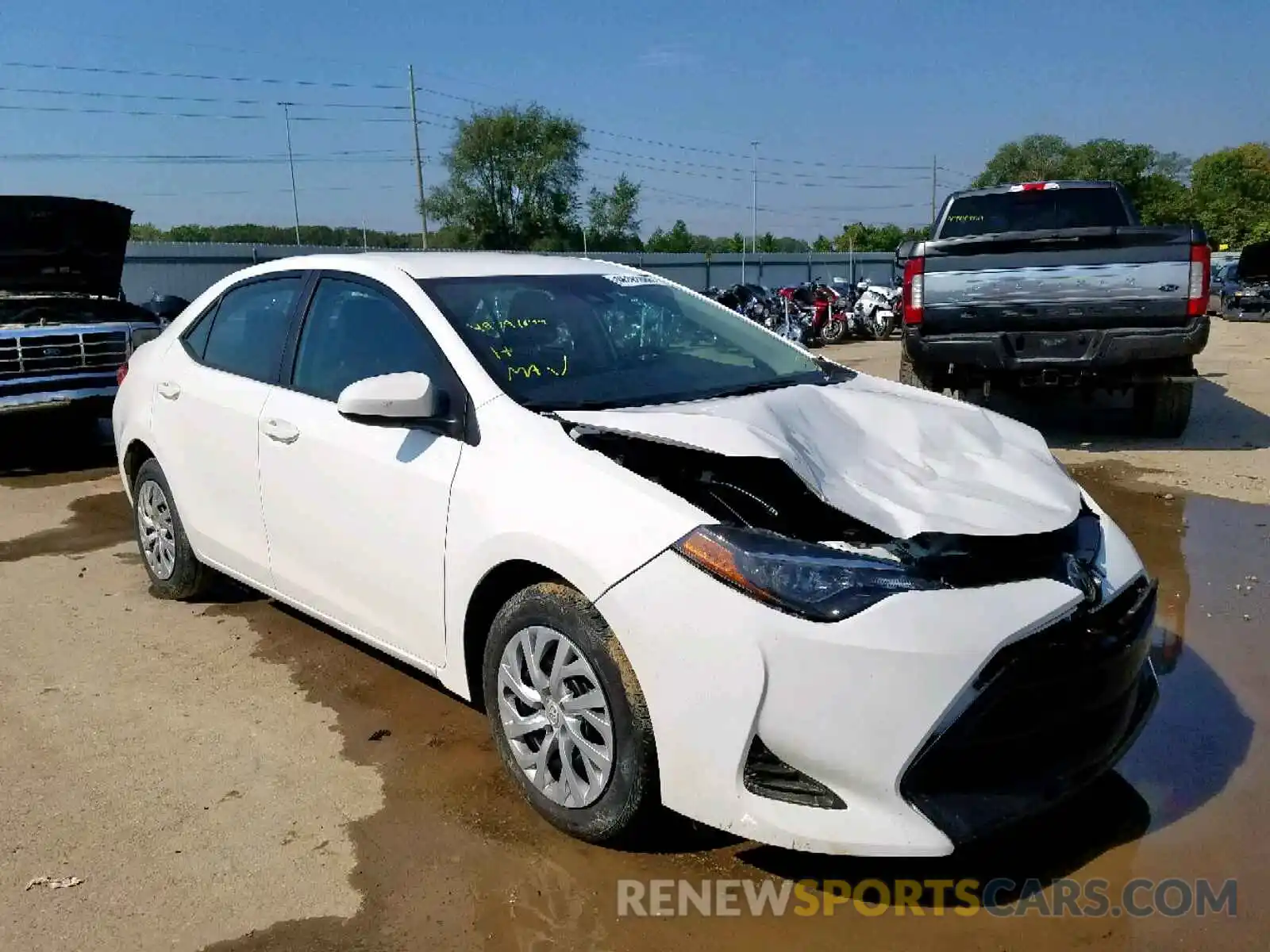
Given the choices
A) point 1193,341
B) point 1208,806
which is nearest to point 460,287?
point 1208,806

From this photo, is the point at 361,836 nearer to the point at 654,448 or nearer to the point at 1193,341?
the point at 654,448

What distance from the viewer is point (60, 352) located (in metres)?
8.70

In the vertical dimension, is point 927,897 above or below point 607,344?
below

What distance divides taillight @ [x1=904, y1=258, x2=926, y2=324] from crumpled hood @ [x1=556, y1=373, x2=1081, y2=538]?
4.39 metres

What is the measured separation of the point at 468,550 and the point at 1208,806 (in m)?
2.29

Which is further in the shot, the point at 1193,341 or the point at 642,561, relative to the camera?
the point at 1193,341

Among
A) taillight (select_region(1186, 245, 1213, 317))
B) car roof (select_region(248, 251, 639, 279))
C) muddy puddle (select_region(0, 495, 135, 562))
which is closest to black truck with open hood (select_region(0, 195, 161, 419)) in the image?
muddy puddle (select_region(0, 495, 135, 562))

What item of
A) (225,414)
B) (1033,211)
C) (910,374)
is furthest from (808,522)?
(1033,211)

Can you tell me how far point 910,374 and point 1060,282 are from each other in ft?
5.39

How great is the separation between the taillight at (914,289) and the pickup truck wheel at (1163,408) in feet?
6.09

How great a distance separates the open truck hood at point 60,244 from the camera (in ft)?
30.6

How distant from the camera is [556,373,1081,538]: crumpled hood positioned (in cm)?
282

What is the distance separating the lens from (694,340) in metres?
4.02

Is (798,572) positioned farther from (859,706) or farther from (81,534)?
(81,534)
